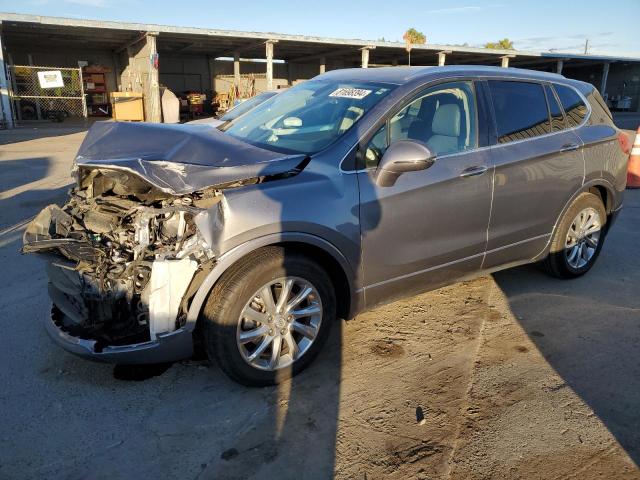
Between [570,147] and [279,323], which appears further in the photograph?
[570,147]

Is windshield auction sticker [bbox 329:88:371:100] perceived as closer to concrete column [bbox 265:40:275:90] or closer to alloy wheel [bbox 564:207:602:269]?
alloy wheel [bbox 564:207:602:269]

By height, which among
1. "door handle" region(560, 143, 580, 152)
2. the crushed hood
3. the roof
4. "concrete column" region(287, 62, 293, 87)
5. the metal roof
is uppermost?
the metal roof

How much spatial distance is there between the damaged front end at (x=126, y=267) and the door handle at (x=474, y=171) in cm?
175

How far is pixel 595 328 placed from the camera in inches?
157

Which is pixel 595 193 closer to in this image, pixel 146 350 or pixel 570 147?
pixel 570 147

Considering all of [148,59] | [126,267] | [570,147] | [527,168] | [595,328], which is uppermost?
[148,59]

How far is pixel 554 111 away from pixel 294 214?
275cm

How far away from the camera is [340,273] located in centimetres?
330

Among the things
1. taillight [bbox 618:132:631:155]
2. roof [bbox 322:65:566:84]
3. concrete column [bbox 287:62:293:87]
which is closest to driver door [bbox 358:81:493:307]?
roof [bbox 322:65:566:84]

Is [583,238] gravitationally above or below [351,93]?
below

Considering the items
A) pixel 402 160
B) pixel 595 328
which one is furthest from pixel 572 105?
pixel 402 160

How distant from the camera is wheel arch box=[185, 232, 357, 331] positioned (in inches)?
112

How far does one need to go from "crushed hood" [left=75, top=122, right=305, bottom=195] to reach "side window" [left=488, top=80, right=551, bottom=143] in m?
1.76

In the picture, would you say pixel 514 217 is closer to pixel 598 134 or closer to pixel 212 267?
pixel 598 134
